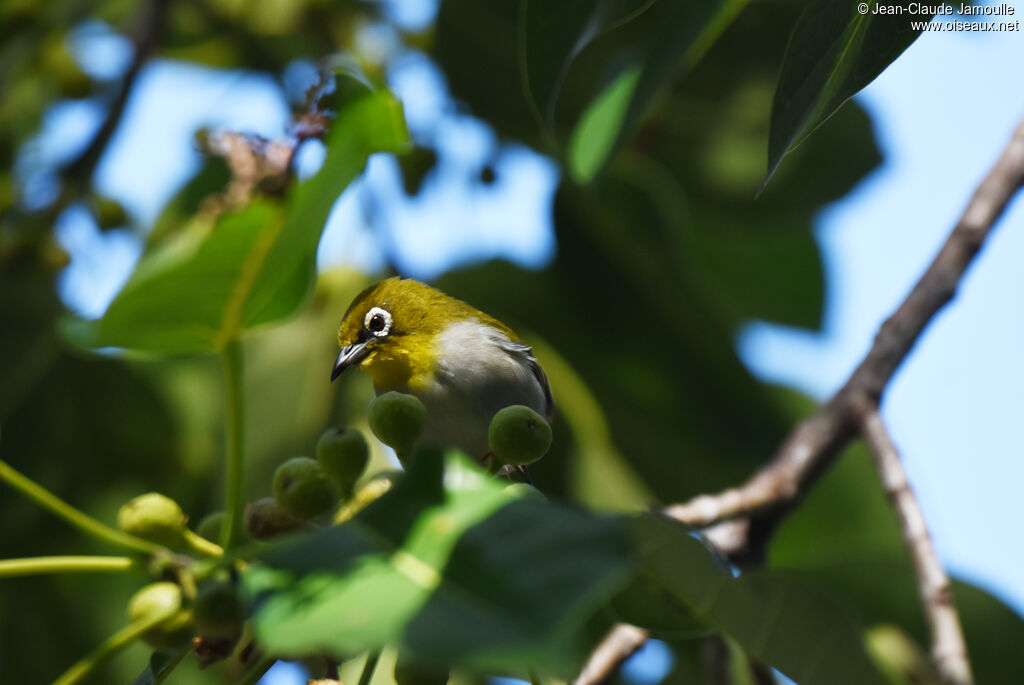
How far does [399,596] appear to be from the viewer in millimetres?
1122

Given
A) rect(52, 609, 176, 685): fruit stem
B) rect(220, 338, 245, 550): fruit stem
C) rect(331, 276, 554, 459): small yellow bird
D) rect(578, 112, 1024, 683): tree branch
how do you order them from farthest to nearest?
rect(331, 276, 554, 459): small yellow bird
rect(578, 112, 1024, 683): tree branch
rect(220, 338, 245, 550): fruit stem
rect(52, 609, 176, 685): fruit stem

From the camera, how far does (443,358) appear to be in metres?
3.06

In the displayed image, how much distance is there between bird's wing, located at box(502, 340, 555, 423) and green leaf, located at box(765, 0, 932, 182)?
5.07ft

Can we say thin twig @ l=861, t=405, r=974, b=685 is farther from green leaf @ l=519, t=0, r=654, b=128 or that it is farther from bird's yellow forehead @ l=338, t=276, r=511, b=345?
green leaf @ l=519, t=0, r=654, b=128

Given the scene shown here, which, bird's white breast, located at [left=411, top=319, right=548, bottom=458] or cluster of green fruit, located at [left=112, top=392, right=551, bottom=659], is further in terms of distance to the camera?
bird's white breast, located at [left=411, top=319, right=548, bottom=458]

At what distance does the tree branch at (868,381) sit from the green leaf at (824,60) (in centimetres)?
113

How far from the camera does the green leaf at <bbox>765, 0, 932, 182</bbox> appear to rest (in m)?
1.58

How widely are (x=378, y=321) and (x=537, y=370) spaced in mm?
506

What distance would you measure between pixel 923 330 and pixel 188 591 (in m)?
1.94

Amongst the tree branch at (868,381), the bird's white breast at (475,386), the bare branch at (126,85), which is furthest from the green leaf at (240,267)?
the bare branch at (126,85)

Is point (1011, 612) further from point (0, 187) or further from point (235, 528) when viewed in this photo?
point (0, 187)

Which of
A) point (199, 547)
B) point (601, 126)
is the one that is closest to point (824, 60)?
point (601, 126)

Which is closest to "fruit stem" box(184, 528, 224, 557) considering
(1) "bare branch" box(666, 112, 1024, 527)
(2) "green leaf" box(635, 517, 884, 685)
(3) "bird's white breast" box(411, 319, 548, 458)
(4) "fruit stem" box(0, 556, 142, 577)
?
(4) "fruit stem" box(0, 556, 142, 577)

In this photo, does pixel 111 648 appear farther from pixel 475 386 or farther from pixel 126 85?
pixel 126 85
